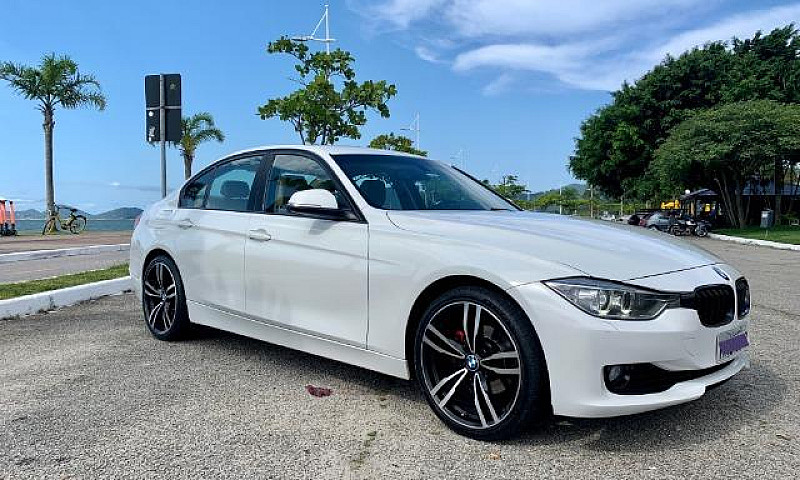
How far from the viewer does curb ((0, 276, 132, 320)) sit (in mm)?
6156

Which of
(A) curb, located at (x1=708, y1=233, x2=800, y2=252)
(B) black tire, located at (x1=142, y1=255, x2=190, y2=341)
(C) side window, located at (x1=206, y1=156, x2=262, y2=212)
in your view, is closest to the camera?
(C) side window, located at (x1=206, y1=156, x2=262, y2=212)

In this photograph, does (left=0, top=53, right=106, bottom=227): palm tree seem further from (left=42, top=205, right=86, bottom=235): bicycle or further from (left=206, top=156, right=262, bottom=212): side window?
(left=206, top=156, right=262, bottom=212): side window

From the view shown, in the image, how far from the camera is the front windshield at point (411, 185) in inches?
148

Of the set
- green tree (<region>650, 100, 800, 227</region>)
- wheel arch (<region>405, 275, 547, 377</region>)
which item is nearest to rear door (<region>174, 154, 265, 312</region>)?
wheel arch (<region>405, 275, 547, 377</region>)

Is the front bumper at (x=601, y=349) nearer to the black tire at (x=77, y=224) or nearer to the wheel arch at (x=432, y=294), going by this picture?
the wheel arch at (x=432, y=294)

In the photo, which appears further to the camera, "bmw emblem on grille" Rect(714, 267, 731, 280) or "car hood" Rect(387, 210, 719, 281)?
"bmw emblem on grille" Rect(714, 267, 731, 280)

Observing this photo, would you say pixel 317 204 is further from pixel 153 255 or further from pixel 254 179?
pixel 153 255

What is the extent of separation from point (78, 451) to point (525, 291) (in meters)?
2.16

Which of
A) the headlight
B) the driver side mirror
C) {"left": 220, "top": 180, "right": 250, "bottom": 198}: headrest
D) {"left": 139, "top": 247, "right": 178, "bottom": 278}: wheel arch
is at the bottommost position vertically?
{"left": 139, "top": 247, "right": 178, "bottom": 278}: wheel arch

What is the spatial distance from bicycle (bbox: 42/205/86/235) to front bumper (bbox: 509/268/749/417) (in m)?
27.7

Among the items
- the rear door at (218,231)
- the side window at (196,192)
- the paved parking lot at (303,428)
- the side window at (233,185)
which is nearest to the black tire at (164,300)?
the rear door at (218,231)

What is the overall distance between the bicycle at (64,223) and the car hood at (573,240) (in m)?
26.9

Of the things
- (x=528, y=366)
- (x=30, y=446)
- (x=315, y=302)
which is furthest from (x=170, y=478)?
(x=528, y=366)

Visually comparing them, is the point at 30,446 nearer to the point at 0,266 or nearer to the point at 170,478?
the point at 170,478
